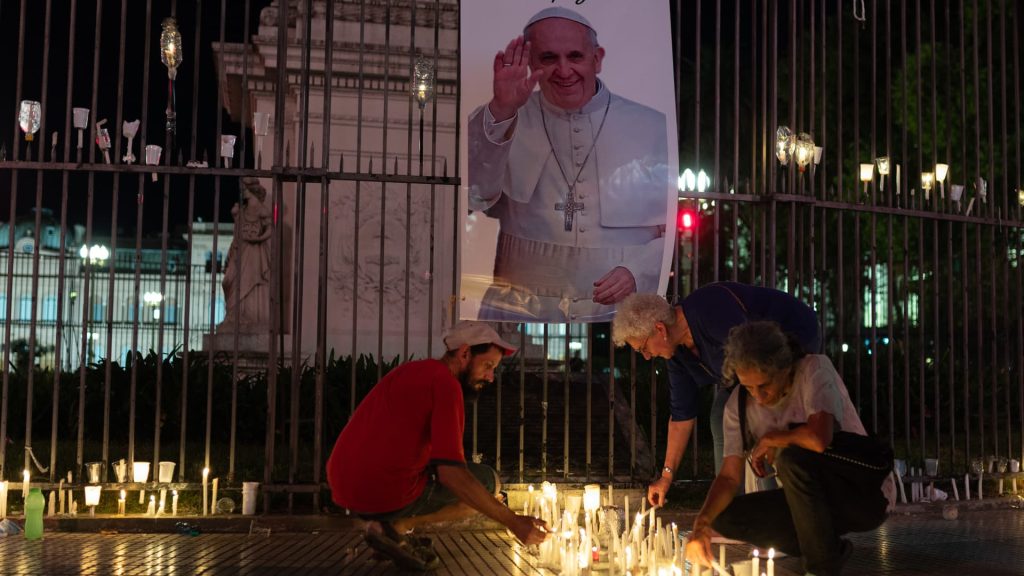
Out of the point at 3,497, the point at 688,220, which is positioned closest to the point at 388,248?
the point at 688,220

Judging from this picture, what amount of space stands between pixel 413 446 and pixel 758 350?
6.00 ft

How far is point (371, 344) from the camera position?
515 inches

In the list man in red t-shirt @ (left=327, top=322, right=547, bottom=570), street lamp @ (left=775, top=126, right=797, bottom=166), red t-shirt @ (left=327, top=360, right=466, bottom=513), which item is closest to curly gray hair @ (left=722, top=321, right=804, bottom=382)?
man in red t-shirt @ (left=327, top=322, right=547, bottom=570)

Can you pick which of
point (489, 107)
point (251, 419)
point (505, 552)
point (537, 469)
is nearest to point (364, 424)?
point (505, 552)

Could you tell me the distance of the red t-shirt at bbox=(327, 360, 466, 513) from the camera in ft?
16.1

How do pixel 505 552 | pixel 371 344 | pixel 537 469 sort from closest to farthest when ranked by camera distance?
pixel 505 552 → pixel 537 469 → pixel 371 344

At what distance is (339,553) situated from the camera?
6.05 metres

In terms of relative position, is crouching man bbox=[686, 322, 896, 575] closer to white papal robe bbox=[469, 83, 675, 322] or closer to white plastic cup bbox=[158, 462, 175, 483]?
white papal robe bbox=[469, 83, 675, 322]

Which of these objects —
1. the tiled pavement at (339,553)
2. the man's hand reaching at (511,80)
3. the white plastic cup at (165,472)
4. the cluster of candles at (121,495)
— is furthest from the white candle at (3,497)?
the man's hand reaching at (511,80)

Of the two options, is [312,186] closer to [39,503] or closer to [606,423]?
[606,423]

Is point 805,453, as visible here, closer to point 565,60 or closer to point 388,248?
point 565,60

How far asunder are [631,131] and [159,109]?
15262mm

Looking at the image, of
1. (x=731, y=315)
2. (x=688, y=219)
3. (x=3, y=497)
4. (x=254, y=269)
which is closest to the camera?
(x=731, y=315)

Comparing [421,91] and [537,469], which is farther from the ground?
[421,91]
